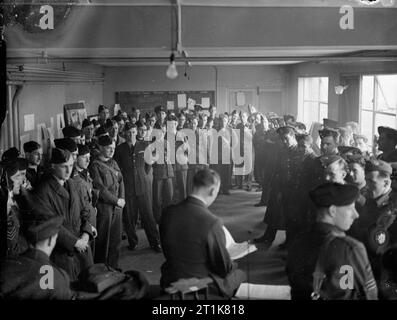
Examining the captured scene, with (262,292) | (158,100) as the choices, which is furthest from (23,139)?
(262,292)

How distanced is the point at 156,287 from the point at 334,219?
112 cm

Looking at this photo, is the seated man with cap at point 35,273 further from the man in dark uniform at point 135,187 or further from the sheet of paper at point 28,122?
the sheet of paper at point 28,122

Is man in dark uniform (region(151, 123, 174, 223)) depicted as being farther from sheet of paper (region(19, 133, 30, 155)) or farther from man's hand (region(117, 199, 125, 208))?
sheet of paper (region(19, 133, 30, 155))

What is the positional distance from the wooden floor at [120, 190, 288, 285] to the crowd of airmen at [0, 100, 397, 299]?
6cm

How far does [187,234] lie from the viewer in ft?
8.46

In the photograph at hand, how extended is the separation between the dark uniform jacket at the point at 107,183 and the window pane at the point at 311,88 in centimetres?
248

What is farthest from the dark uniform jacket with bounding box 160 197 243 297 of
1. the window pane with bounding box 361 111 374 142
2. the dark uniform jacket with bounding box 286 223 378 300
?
the window pane with bounding box 361 111 374 142

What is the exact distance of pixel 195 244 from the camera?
8.43 feet

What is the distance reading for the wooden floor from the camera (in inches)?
113

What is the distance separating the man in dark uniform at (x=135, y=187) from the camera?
3076mm

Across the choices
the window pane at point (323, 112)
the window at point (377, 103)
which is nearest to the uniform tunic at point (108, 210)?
the window pane at point (323, 112)

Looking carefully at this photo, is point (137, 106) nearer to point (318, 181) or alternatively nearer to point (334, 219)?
→ point (318, 181)
